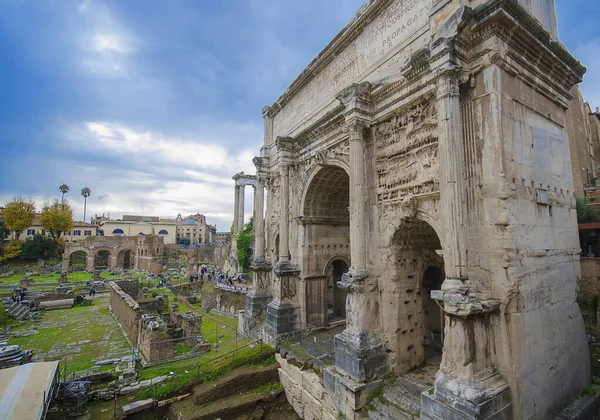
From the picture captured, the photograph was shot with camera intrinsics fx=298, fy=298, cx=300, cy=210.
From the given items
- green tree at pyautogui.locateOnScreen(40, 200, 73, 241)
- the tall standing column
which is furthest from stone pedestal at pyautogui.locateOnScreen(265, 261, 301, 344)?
green tree at pyautogui.locateOnScreen(40, 200, 73, 241)

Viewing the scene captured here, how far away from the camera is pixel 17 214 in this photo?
40.6 meters

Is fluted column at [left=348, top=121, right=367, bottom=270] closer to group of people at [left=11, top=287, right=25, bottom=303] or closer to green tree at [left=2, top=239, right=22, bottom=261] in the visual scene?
group of people at [left=11, top=287, right=25, bottom=303]

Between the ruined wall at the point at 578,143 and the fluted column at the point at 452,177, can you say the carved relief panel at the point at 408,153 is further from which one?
the ruined wall at the point at 578,143

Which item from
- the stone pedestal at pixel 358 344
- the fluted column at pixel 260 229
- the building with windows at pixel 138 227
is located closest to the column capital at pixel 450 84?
the stone pedestal at pixel 358 344

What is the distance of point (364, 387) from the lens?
257 inches

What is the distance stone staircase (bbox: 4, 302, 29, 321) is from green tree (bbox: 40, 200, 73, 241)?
99.6ft

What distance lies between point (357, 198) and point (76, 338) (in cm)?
1466

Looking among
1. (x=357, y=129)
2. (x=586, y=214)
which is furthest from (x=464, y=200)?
(x=586, y=214)

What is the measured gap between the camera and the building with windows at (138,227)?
66162 millimetres

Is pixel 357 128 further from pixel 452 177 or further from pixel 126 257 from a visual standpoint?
pixel 126 257

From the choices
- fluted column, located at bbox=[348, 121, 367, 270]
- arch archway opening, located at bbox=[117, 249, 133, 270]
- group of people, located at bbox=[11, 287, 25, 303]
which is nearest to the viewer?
fluted column, located at bbox=[348, 121, 367, 270]

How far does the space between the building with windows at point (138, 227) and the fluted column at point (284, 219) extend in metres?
57.9

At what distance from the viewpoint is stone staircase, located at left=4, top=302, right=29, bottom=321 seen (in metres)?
17.5

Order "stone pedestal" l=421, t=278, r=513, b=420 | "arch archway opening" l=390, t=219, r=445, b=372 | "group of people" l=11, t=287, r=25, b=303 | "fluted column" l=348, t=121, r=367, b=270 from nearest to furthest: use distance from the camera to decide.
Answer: "stone pedestal" l=421, t=278, r=513, b=420 < "arch archway opening" l=390, t=219, r=445, b=372 < "fluted column" l=348, t=121, r=367, b=270 < "group of people" l=11, t=287, r=25, b=303
